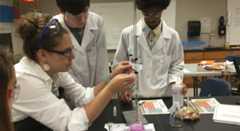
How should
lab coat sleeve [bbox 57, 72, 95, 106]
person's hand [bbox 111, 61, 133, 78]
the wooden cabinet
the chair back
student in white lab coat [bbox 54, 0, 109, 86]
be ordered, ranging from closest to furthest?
person's hand [bbox 111, 61, 133, 78]
lab coat sleeve [bbox 57, 72, 95, 106]
student in white lab coat [bbox 54, 0, 109, 86]
the chair back
the wooden cabinet

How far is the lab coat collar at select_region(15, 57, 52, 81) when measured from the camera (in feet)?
4.17

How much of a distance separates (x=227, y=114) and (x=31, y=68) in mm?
913

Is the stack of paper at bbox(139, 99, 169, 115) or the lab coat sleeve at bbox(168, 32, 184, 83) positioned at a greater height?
the lab coat sleeve at bbox(168, 32, 184, 83)

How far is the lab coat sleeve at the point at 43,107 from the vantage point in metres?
1.23

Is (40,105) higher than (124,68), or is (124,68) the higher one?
(124,68)

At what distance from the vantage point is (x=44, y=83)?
1.29 metres

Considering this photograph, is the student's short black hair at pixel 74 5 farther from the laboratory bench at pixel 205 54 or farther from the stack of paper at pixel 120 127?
the laboratory bench at pixel 205 54

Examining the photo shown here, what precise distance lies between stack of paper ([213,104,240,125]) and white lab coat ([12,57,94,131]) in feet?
1.99

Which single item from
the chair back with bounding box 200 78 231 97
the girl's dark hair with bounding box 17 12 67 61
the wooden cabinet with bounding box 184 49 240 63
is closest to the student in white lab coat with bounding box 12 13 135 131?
the girl's dark hair with bounding box 17 12 67 61

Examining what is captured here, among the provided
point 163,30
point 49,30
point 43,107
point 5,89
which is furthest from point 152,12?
Answer: point 5,89

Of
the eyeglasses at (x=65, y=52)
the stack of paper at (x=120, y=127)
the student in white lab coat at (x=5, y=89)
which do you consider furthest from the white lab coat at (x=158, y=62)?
the student in white lab coat at (x=5, y=89)

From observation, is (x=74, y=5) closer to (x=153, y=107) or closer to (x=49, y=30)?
(x=49, y=30)

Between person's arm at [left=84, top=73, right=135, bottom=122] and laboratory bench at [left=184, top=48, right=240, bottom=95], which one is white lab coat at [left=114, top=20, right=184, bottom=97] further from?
laboratory bench at [left=184, top=48, right=240, bottom=95]

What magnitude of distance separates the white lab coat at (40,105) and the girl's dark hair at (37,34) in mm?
86
